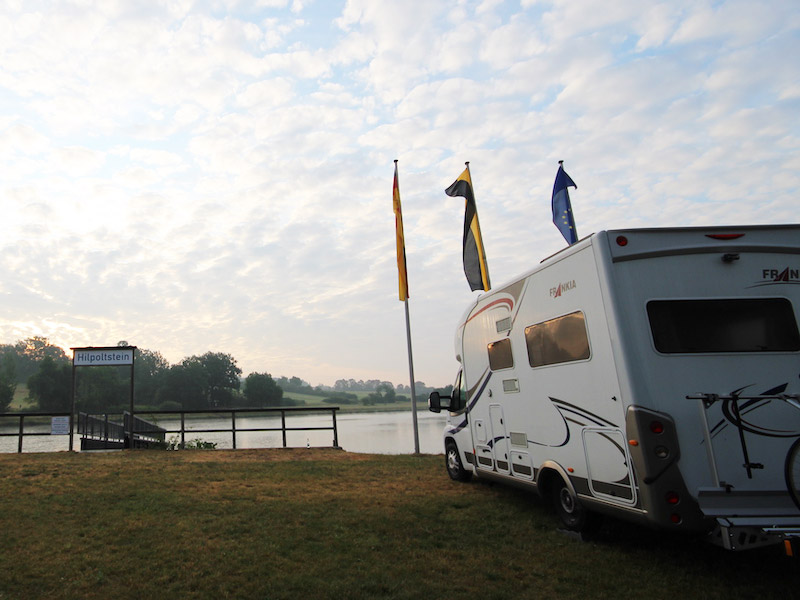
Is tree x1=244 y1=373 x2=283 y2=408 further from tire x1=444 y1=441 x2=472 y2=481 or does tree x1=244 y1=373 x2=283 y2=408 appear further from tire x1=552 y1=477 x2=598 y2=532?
tire x1=552 y1=477 x2=598 y2=532

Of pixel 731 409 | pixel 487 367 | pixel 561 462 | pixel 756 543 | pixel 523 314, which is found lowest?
pixel 756 543

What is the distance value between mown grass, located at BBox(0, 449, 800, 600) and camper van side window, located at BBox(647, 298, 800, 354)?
1.97m

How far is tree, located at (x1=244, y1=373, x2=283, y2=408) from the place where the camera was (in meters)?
42.3

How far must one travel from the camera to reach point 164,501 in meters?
7.39

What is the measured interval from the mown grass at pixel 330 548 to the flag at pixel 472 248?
19.3 feet

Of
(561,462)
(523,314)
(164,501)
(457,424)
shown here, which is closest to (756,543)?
(561,462)

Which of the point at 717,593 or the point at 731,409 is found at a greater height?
the point at 731,409

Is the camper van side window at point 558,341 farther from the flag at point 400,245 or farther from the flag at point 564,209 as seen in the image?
the flag at point 400,245

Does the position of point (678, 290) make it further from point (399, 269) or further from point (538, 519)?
point (399, 269)

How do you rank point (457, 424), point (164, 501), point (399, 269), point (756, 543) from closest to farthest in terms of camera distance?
point (756, 543), point (164, 501), point (457, 424), point (399, 269)

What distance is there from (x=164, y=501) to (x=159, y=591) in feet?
11.1

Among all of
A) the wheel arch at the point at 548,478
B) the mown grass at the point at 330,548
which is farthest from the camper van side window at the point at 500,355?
the mown grass at the point at 330,548

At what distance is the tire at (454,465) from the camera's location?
9086mm

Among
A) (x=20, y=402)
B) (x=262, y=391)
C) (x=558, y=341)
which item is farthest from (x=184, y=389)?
(x=558, y=341)
